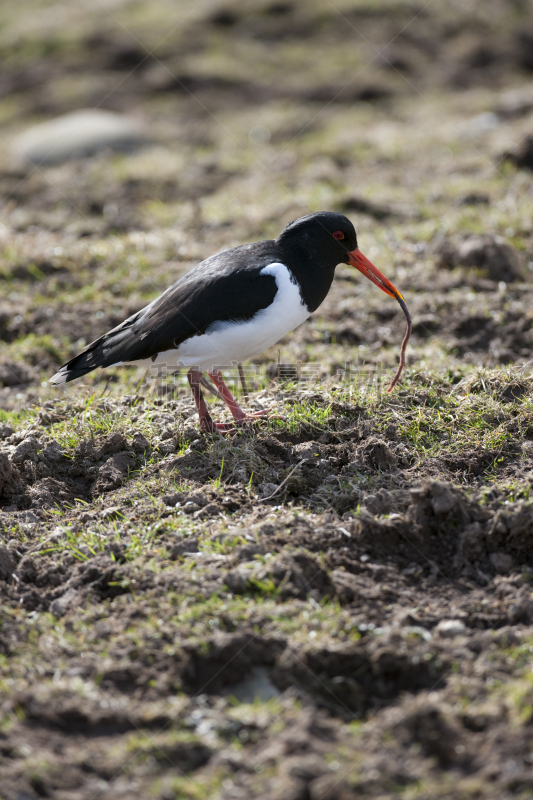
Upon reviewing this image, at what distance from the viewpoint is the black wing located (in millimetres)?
4520

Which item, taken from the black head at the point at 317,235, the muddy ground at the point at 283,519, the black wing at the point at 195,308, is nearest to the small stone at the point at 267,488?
the muddy ground at the point at 283,519

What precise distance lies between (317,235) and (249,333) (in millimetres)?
873

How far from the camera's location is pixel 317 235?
4.88m

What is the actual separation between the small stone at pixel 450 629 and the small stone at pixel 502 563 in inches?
18.5

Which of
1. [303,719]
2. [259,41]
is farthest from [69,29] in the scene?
[303,719]

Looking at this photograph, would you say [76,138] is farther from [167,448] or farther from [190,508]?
[190,508]

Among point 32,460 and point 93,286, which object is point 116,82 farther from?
point 32,460

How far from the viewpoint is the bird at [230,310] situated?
453 cm

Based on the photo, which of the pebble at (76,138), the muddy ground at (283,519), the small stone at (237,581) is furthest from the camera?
the pebble at (76,138)

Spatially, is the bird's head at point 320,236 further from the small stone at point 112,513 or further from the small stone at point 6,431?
the small stone at point 6,431

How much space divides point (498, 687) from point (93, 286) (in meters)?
5.38

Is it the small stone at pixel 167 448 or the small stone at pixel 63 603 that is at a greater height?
the small stone at pixel 63 603

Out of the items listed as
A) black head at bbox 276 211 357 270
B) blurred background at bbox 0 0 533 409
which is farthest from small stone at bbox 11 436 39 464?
black head at bbox 276 211 357 270

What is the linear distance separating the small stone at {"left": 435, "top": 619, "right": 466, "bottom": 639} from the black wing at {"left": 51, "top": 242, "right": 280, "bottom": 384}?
2.15 m
